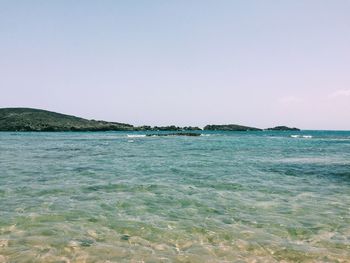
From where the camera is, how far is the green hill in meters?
150

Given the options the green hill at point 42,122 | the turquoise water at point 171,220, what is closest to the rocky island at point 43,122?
the green hill at point 42,122

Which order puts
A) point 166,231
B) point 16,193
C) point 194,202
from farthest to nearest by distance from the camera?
point 16,193
point 194,202
point 166,231

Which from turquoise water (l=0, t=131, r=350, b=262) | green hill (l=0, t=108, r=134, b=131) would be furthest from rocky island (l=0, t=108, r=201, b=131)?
turquoise water (l=0, t=131, r=350, b=262)

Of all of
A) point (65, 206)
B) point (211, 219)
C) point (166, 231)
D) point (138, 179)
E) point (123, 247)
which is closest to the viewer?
point (123, 247)

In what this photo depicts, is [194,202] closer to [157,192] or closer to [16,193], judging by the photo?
[157,192]

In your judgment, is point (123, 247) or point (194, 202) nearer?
point (123, 247)

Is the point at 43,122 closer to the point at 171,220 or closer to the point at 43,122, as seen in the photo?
the point at 43,122

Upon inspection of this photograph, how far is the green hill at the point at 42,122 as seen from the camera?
149875 millimetres

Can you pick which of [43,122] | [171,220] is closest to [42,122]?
[43,122]

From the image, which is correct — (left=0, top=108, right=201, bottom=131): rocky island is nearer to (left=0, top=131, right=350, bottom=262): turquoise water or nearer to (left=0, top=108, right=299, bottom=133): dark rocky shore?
(left=0, top=108, right=299, bottom=133): dark rocky shore

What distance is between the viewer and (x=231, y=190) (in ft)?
54.2

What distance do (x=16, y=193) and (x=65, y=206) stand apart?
358 centimetres

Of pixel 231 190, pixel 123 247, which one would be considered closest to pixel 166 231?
pixel 123 247

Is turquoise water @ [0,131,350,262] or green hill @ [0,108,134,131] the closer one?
turquoise water @ [0,131,350,262]
